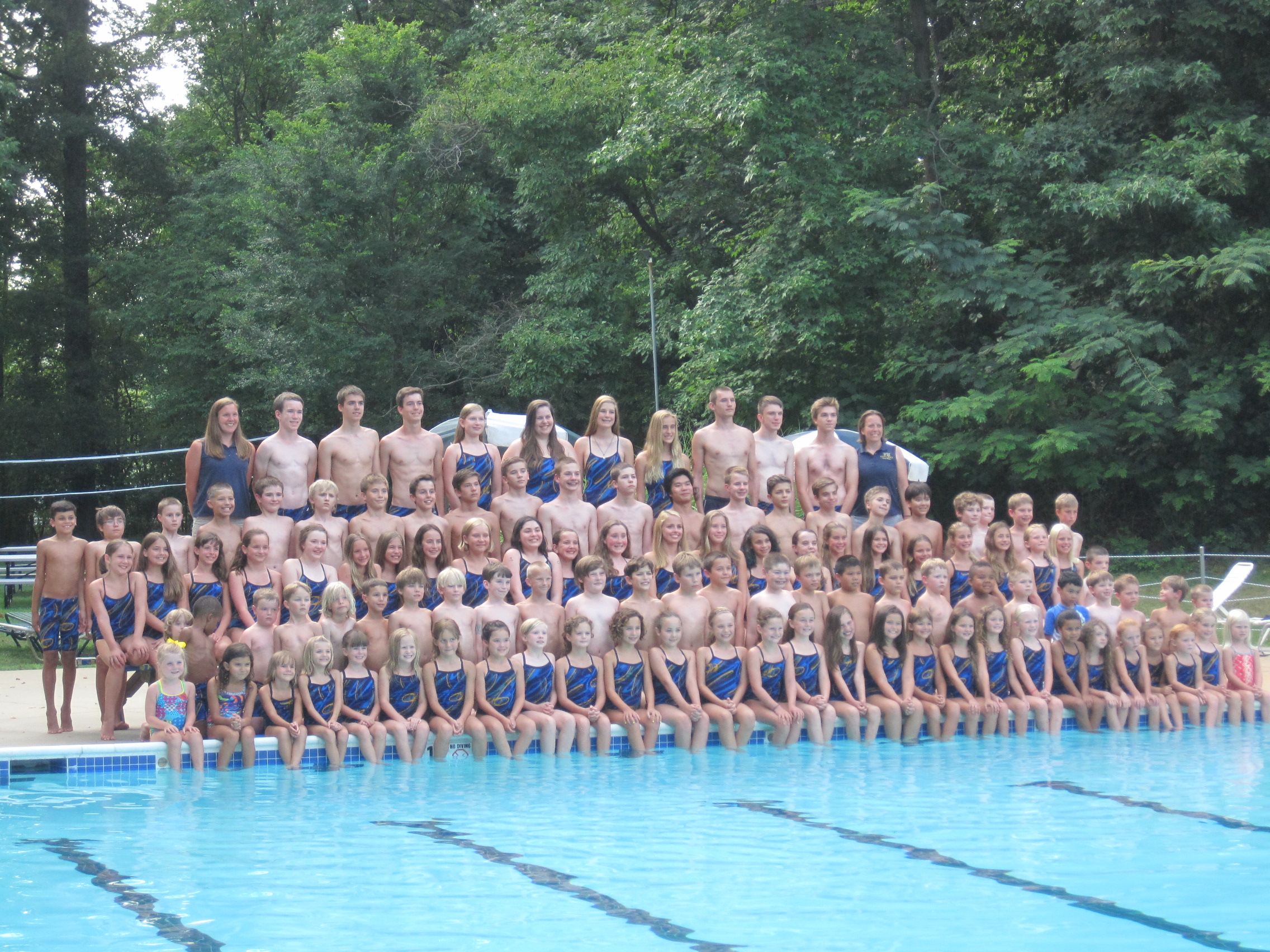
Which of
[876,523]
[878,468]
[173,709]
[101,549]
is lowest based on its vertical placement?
[173,709]

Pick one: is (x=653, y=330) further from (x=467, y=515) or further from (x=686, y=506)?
(x=467, y=515)

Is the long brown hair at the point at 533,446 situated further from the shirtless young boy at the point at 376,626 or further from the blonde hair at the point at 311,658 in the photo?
the blonde hair at the point at 311,658

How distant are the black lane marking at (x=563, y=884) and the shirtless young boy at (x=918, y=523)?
4406mm

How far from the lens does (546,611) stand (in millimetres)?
8219

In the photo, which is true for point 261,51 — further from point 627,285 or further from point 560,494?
point 560,494

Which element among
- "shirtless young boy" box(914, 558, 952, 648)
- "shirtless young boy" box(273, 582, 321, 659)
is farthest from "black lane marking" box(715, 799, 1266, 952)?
"shirtless young boy" box(273, 582, 321, 659)

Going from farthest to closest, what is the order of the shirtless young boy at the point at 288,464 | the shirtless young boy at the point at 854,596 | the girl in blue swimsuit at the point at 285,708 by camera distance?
the shirtless young boy at the point at 288,464
the shirtless young boy at the point at 854,596
the girl in blue swimsuit at the point at 285,708

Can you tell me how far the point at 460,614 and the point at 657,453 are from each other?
2190 millimetres

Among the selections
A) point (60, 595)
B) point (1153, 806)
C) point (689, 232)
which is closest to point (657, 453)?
point (60, 595)

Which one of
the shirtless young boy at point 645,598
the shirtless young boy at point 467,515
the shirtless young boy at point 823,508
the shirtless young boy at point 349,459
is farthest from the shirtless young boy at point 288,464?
the shirtless young boy at point 823,508

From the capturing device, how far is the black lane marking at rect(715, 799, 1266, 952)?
4.43 meters

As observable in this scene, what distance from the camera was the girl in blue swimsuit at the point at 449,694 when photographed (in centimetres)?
766

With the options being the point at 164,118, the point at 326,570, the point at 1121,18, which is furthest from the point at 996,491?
the point at 164,118

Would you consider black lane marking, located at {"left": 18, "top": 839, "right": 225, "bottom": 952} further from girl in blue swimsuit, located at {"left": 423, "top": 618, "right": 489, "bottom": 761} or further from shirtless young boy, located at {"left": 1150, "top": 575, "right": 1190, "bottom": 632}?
shirtless young boy, located at {"left": 1150, "top": 575, "right": 1190, "bottom": 632}
